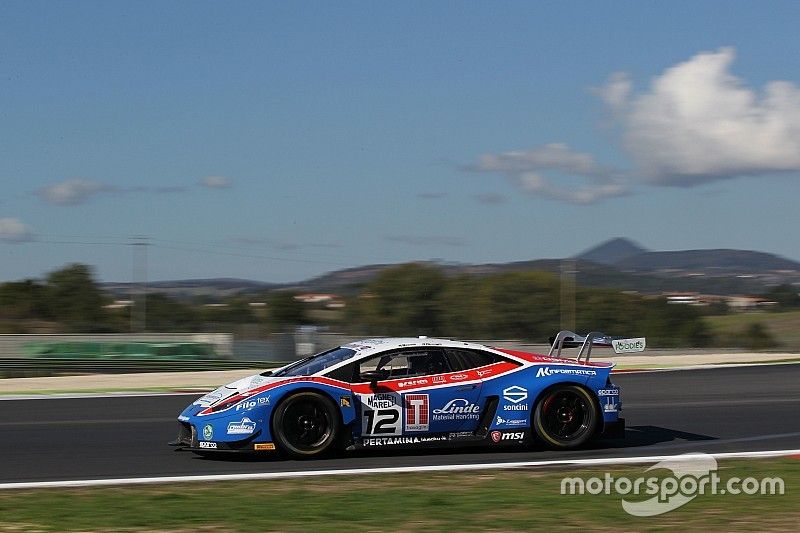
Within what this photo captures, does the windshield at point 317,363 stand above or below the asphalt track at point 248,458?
above

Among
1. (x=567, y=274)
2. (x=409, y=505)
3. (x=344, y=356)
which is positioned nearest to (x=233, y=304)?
(x=567, y=274)

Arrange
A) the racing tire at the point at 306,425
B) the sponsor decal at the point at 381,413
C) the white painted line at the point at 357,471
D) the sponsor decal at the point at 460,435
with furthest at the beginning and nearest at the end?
the sponsor decal at the point at 460,435 < the sponsor decal at the point at 381,413 < the racing tire at the point at 306,425 < the white painted line at the point at 357,471

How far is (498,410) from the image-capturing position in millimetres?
Answer: 10570

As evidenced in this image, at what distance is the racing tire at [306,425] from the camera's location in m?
9.96

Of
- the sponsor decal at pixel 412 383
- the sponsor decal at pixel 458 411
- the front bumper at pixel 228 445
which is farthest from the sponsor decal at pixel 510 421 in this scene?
the front bumper at pixel 228 445

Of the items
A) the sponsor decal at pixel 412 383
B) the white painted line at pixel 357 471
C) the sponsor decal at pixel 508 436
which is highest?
the sponsor decal at pixel 412 383

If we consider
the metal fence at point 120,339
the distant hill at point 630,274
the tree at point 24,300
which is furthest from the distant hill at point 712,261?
the tree at point 24,300

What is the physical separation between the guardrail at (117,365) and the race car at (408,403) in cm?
1696

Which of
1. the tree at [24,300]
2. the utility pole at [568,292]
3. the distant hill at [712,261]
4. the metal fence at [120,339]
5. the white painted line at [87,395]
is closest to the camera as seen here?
the white painted line at [87,395]

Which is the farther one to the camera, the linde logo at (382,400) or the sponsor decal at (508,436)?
the sponsor decal at (508,436)

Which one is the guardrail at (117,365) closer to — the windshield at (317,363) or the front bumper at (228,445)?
the windshield at (317,363)

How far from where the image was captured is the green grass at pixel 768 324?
38031mm

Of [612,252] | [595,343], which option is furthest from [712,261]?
[595,343]

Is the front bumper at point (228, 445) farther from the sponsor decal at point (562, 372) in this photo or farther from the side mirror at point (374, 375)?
the sponsor decal at point (562, 372)
